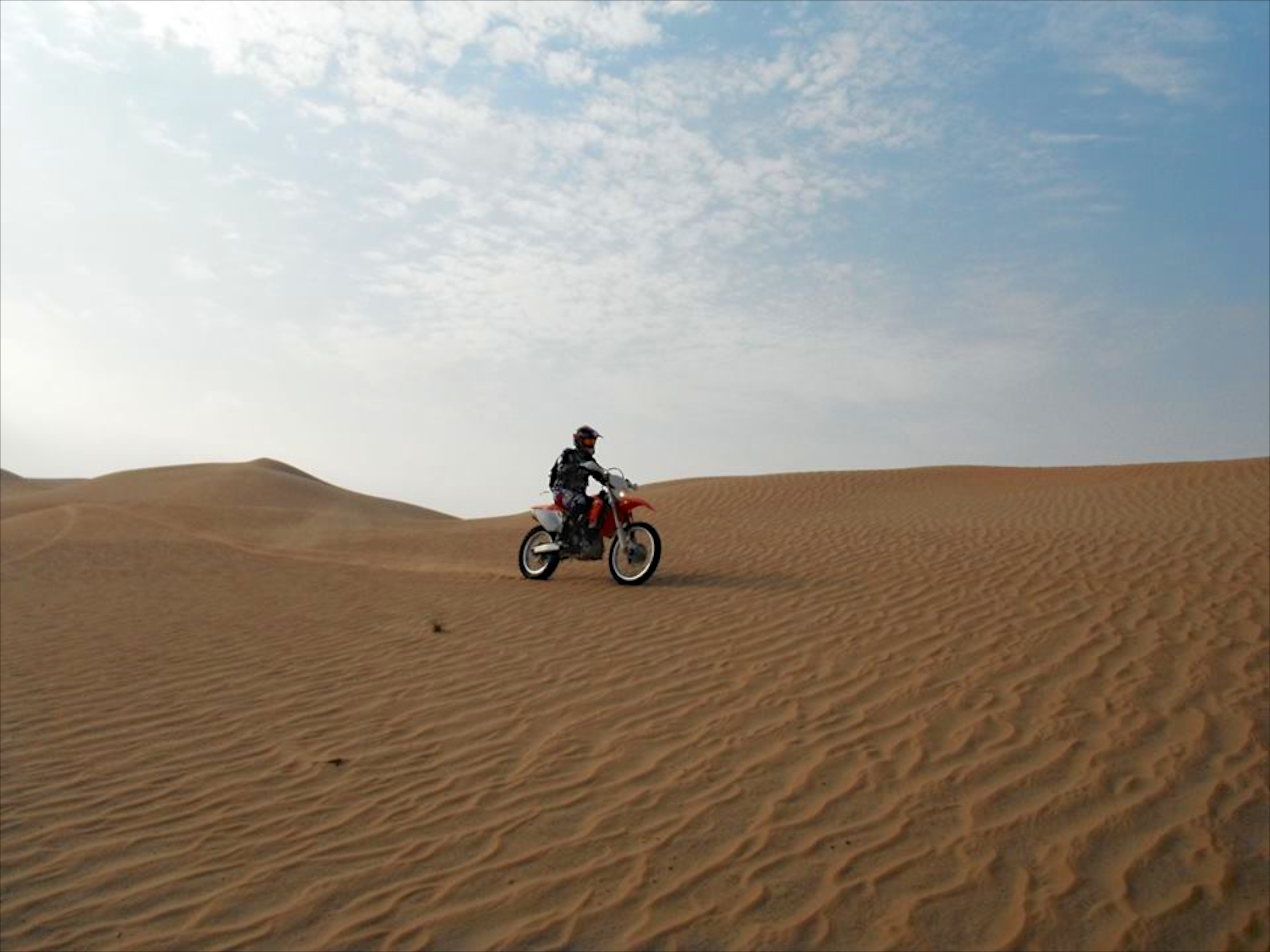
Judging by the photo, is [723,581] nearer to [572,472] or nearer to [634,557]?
[634,557]

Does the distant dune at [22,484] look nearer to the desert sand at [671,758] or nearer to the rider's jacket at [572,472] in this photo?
the desert sand at [671,758]

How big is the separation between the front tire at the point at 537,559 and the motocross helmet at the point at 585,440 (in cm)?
143

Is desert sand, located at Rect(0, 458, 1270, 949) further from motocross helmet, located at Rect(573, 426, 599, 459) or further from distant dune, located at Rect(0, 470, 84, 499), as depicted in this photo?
distant dune, located at Rect(0, 470, 84, 499)

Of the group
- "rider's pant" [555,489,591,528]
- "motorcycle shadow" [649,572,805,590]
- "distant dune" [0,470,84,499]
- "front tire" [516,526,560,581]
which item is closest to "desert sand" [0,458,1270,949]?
"motorcycle shadow" [649,572,805,590]

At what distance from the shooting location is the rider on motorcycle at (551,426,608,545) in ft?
36.8

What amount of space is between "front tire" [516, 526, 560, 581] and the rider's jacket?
3.30ft

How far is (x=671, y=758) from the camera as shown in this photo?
5883 millimetres

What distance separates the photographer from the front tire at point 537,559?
12461 millimetres

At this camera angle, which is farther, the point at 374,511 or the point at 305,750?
the point at 374,511

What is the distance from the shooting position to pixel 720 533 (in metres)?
17.4

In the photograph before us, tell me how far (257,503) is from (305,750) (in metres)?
24.7

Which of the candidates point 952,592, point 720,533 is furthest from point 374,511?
point 952,592

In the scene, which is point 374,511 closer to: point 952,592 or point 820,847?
point 952,592

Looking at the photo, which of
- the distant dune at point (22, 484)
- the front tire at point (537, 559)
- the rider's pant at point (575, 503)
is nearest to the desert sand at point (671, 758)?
the front tire at point (537, 559)
